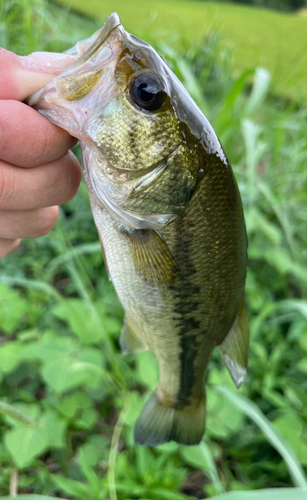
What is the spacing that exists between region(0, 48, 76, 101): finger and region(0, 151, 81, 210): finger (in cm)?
12

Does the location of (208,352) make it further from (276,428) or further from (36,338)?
(36,338)

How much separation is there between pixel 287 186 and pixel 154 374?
54.8 inches

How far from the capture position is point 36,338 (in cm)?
124

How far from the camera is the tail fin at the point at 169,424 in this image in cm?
85

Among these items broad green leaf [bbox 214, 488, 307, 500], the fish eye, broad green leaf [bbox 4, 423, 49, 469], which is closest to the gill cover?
the fish eye

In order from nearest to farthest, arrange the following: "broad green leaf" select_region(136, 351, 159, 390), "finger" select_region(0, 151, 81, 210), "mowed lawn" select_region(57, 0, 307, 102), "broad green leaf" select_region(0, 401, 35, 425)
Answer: "finger" select_region(0, 151, 81, 210)
"broad green leaf" select_region(0, 401, 35, 425)
"broad green leaf" select_region(136, 351, 159, 390)
"mowed lawn" select_region(57, 0, 307, 102)

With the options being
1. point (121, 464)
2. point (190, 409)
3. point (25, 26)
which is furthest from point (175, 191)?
point (25, 26)

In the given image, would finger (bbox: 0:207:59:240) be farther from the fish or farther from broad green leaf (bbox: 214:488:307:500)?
broad green leaf (bbox: 214:488:307:500)


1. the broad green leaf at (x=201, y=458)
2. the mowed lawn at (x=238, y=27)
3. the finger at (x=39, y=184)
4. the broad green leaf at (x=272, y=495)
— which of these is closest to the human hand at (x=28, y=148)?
the finger at (x=39, y=184)

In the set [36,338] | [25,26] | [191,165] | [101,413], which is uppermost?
[191,165]

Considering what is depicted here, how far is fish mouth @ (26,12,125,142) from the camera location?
546 millimetres

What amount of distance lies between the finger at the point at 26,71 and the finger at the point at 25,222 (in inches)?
9.3

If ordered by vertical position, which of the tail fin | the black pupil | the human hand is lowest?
the tail fin

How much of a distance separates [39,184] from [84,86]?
7.5 inches
